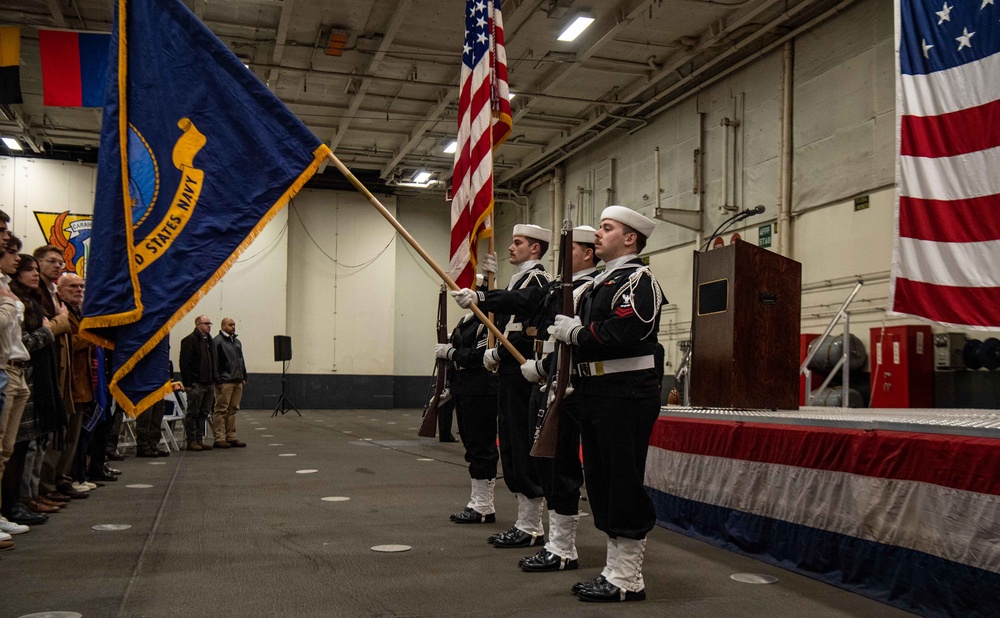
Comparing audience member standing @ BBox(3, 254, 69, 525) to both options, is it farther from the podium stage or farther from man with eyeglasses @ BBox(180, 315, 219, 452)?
man with eyeglasses @ BBox(180, 315, 219, 452)

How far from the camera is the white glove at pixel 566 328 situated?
3.22 meters

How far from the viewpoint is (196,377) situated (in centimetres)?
945

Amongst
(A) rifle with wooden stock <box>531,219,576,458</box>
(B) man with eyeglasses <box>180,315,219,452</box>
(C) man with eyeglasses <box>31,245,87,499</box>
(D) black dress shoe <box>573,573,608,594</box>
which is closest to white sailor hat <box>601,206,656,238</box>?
(A) rifle with wooden stock <box>531,219,576,458</box>

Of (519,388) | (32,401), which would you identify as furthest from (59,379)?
(519,388)

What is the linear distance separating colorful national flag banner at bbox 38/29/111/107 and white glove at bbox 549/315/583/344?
586 centimetres

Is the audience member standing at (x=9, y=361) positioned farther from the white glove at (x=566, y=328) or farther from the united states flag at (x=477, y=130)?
the white glove at (x=566, y=328)

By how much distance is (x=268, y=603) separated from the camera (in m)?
3.01

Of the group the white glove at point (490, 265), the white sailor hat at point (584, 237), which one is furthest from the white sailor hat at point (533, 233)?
the white sailor hat at point (584, 237)

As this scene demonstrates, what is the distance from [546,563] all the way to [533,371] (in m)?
0.82

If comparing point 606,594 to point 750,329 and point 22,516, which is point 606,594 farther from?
point 22,516

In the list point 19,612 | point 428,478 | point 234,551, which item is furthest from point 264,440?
point 19,612

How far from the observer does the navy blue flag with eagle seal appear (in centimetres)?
327

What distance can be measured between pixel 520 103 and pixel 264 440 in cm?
752

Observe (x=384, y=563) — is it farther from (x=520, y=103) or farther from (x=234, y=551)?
(x=520, y=103)
